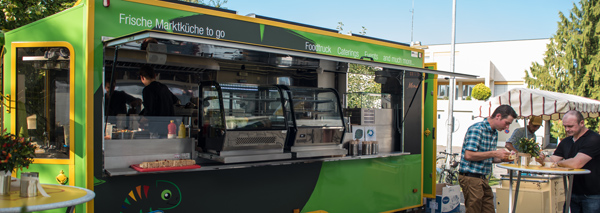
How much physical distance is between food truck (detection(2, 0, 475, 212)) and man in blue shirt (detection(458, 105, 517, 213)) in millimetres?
851

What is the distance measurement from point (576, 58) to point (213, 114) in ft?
55.7

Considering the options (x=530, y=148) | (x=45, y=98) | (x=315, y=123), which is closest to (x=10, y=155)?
(x=45, y=98)

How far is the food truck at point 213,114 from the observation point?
379 centimetres

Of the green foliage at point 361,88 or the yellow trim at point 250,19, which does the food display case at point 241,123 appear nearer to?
the yellow trim at point 250,19

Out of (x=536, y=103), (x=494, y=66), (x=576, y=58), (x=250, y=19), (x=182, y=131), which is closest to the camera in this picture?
(x=182, y=131)

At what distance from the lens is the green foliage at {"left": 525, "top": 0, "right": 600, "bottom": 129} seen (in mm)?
17109

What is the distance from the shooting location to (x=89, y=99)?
12.2 ft

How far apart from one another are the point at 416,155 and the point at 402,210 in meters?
0.79

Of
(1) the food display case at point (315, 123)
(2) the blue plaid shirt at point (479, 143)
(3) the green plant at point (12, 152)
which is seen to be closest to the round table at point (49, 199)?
(3) the green plant at point (12, 152)

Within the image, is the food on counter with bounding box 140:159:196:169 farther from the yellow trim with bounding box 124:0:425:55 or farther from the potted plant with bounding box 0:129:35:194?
the yellow trim with bounding box 124:0:425:55

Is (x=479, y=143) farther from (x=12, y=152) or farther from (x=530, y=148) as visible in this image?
(x=12, y=152)

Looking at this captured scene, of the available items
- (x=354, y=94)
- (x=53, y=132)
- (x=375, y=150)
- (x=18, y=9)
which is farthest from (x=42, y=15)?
(x=375, y=150)

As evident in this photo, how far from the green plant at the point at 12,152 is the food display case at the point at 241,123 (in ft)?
6.01

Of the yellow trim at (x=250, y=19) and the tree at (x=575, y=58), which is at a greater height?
the tree at (x=575, y=58)
